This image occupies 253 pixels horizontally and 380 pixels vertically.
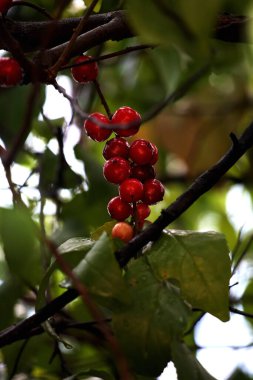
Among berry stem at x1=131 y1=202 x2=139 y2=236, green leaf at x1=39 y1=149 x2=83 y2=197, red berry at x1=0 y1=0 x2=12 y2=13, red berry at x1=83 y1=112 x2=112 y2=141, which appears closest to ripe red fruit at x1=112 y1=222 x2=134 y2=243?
berry stem at x1=131 y1=202 x2=139 y2=236

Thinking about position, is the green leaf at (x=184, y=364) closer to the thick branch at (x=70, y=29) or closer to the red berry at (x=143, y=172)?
the red berry at (x=143, y=172)

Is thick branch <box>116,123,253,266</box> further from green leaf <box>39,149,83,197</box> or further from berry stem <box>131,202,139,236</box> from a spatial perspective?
green leaf <box>39,149,83,197</box>

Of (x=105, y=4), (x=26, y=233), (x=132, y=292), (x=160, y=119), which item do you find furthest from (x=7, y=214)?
(x=160, y=119)

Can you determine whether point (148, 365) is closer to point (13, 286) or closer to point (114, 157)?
point (114, 157)

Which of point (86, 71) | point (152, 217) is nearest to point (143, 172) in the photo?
point (86, 71)

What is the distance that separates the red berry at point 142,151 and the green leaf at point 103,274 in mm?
158

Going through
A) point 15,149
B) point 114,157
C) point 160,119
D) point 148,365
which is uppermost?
point 15,149

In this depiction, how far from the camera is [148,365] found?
60cm

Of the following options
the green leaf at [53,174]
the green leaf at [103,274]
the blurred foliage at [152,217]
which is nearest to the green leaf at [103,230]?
the blurred foliage at [152,217]

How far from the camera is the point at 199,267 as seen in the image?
2.09 ft

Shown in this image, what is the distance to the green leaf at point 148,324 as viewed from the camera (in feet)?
1.95

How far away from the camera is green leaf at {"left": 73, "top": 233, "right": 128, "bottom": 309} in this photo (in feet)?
1.82

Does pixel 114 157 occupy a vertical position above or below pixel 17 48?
below

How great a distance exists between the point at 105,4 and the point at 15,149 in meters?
0.48
